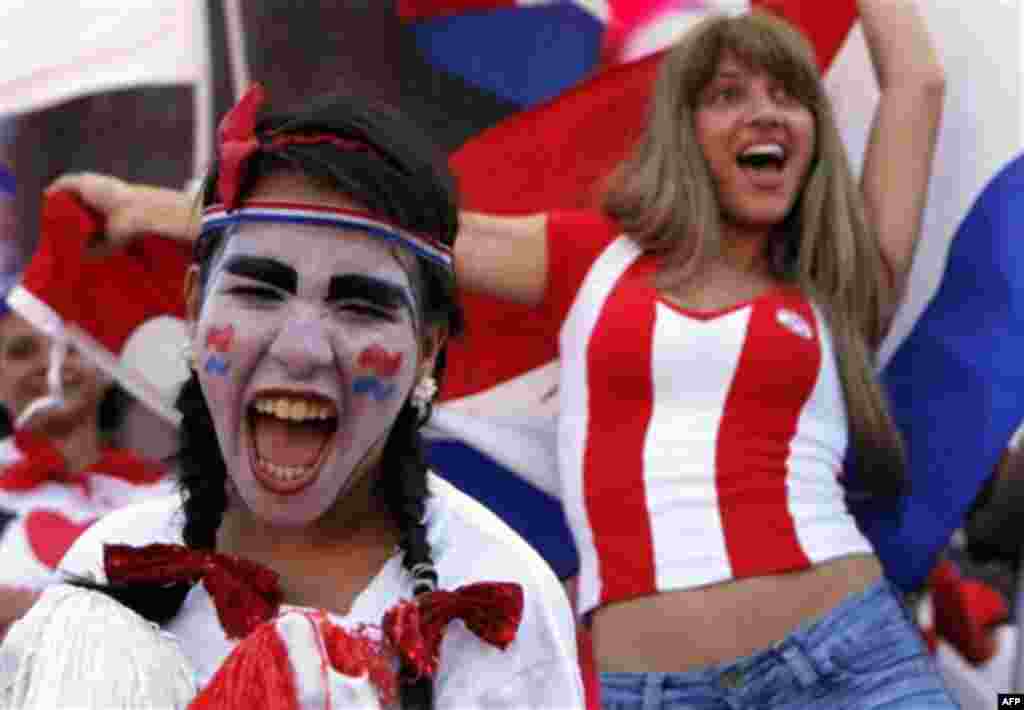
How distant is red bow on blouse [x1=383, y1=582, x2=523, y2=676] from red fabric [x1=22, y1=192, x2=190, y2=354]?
1615 millimetres

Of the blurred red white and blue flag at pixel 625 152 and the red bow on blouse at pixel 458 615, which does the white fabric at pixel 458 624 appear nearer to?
the red bow on blouse at pixel 458 615

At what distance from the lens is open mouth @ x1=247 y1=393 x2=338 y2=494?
1793 mm

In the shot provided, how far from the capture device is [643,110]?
136 inches

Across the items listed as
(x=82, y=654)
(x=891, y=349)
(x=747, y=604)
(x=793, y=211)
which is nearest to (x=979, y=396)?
(x=891, y=349)

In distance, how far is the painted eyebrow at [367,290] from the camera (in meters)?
1.82

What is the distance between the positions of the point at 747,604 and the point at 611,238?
63cm

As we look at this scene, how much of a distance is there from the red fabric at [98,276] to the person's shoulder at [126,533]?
140 cm

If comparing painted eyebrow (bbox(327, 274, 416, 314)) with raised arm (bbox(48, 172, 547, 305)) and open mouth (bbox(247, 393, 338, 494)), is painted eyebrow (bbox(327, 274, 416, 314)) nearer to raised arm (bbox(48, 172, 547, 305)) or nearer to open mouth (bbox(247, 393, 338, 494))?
open mouth (bbox(247, 393, 338, 494))

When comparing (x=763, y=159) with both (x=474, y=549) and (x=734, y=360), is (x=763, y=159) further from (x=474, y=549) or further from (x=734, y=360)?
(x=474, y=549)

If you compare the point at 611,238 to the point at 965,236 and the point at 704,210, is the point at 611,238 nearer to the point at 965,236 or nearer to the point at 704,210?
the point at 704,210

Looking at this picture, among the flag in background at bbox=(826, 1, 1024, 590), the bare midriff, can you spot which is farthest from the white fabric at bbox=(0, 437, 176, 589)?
the flag in background at bbox=(826, 1, 1024, 590)

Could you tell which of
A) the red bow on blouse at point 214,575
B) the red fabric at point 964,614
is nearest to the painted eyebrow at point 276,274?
the red bow on blouse at point 214,575

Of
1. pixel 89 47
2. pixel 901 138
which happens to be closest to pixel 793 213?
pixel 901 138

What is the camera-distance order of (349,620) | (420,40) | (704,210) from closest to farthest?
(349,620), (704,210), (420,40)
